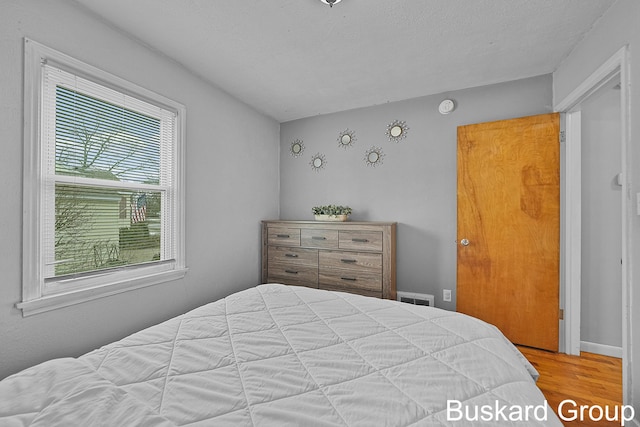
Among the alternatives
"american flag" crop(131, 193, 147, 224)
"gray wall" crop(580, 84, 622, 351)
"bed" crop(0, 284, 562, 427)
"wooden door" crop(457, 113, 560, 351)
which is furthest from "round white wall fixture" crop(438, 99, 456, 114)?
"american flag" crop(131, 193, 147, 224)

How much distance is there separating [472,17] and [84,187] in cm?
274

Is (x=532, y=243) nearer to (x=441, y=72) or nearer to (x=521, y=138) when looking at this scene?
(x=521, y=138)

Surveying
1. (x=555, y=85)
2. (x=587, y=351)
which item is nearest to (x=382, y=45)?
(x=555, y=85)

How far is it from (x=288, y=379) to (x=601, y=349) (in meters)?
3.00

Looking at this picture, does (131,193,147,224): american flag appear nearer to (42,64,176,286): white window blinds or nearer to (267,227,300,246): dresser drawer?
(42,64,176,286): white window blinds

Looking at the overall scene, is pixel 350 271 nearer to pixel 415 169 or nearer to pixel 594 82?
pixel 415 169

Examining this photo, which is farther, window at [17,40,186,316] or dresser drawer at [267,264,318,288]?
dresser drawer at [267,264,318,288]

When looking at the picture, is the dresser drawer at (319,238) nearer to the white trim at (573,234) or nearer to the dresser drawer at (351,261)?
the dresser drawer at (351,261)

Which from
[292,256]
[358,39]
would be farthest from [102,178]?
→ [358,39]

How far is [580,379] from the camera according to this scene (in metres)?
2.07

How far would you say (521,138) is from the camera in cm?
254

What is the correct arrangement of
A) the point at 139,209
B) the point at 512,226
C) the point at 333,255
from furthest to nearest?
1. the point at 333,255
2. the point at 512,226
3. the point at 139,209

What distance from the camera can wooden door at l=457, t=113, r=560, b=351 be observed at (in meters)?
2.45

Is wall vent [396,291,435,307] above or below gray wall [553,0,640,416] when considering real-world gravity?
below
